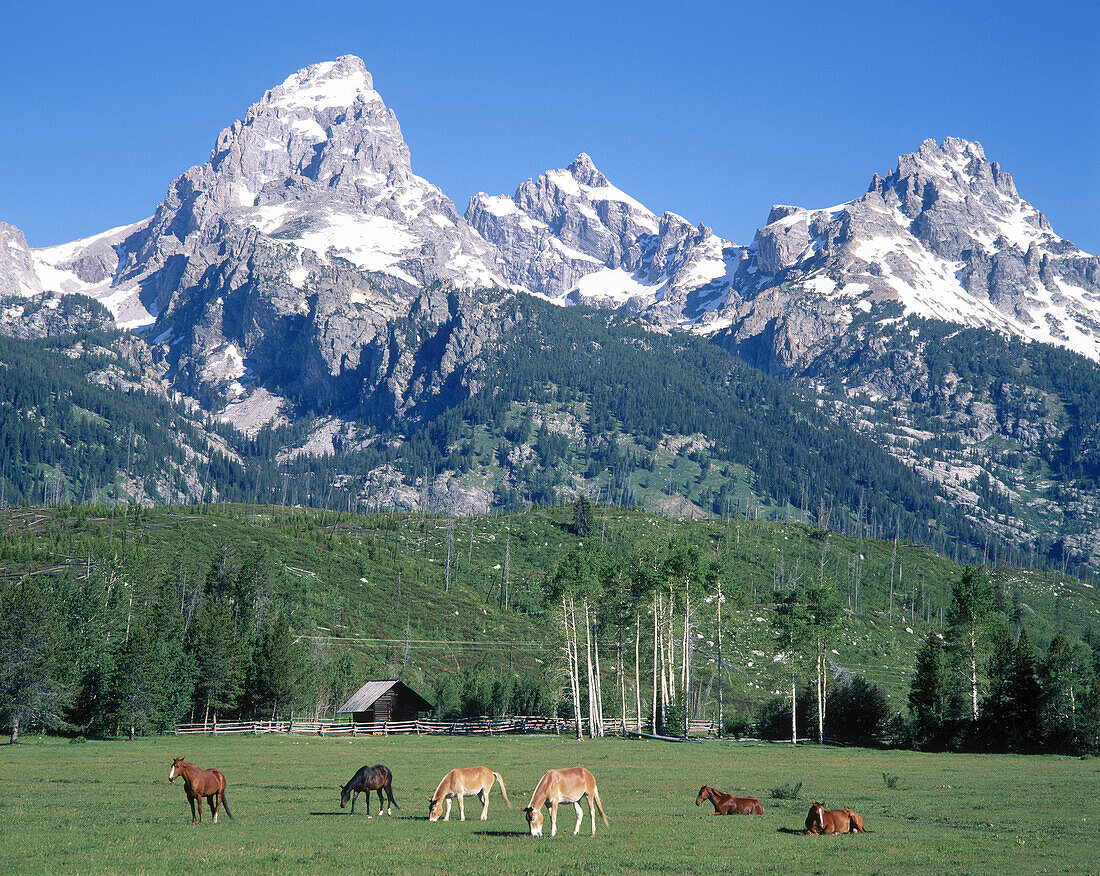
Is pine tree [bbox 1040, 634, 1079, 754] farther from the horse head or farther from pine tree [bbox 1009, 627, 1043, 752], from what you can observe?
the horse head

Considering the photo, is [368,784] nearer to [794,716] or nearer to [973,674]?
[794,716]

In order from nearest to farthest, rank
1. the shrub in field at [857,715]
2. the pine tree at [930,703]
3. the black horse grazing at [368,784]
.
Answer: the black horse grazing at [368,784], the pine tree at [930,703], the shrub in field at [857,715]

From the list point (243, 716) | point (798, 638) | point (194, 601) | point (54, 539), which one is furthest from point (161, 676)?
point (54, 539)

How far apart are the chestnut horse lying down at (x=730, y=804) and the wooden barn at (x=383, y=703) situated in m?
68.9

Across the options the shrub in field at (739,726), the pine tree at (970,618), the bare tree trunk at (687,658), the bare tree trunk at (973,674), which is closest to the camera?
the bare tree trunk at (973,674)

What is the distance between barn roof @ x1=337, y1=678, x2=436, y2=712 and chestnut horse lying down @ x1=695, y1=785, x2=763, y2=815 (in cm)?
6892

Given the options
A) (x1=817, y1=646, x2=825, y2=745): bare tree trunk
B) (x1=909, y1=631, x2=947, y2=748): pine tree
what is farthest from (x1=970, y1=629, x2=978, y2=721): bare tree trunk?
(x1=817, y1=646, x2=825, y2=745): bare tree trunk

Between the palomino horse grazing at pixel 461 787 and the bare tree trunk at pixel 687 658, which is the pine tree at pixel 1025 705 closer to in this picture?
the bare tree trunk at pixel 687 658

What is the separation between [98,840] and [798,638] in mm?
62372

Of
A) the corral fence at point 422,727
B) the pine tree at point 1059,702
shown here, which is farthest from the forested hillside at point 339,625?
the corral fence at point 422,727

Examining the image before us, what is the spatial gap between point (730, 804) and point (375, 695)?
70153 millimetres

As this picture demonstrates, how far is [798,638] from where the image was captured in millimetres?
79000

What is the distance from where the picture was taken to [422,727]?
321 feet

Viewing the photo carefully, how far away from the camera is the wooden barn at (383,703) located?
319ft
